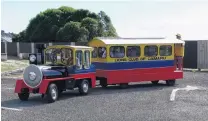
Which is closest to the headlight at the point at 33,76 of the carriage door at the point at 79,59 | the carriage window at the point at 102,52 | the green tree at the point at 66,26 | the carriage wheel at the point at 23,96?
the carriage wheel at the point at 23,96

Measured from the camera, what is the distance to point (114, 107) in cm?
1080

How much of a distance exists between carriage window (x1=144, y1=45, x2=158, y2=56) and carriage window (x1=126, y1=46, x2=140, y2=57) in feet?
1.35

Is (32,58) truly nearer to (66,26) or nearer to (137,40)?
(137,40)

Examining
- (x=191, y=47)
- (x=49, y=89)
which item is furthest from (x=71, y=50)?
(x=191, y=47)

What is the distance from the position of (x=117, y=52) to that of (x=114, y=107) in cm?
516

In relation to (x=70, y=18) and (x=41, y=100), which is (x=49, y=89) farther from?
(x=70, y=18)

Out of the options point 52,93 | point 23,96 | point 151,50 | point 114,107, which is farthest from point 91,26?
point 114,107

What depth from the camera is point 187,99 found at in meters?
12.2

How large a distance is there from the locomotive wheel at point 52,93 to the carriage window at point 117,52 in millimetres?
4001

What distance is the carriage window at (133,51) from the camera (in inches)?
624

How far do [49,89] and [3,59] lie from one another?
18.5 meters

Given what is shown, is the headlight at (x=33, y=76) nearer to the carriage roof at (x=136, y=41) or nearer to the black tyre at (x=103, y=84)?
the carriage roof at (x=136, y=41)

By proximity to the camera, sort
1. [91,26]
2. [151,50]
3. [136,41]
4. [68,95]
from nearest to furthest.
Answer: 1. [68,95]
2. [136,41]
3. [151,50]
4. [91,26]

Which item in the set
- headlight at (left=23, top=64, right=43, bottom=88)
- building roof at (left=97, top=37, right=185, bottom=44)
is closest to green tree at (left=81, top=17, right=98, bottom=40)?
building roof at (left=97, top=37, right=185, bottom=44)
